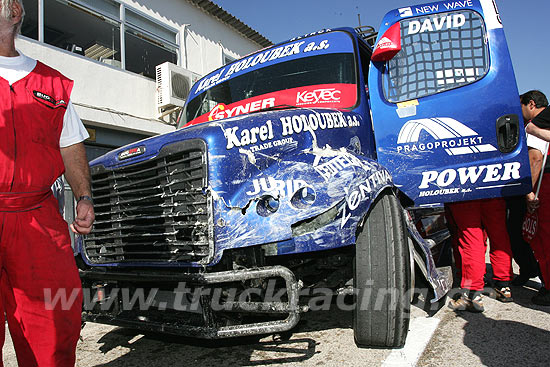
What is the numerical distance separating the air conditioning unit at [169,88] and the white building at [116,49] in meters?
0.28

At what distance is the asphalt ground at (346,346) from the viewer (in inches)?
97.3

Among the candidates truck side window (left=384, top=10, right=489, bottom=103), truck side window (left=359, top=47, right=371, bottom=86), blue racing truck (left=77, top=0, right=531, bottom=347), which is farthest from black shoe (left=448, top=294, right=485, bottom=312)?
truck side window (left=359, top=47, right=371, bottom=86)

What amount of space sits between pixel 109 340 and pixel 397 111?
119 inches

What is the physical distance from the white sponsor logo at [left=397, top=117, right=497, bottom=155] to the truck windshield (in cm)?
52

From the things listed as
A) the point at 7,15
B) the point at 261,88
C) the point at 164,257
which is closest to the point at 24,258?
the point at 164,257

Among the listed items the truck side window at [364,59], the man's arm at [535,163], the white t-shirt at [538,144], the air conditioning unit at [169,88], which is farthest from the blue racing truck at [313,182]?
the air conditioning unit at [169,88]

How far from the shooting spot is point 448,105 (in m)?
3.19

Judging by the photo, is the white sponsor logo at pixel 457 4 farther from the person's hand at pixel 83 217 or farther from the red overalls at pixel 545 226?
the person's hand at pixel 83 217

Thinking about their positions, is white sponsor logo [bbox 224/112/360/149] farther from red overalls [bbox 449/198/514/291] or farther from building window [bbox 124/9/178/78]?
building window [bbox 124/9/178/78]

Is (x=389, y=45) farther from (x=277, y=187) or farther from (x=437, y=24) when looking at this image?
(x=277, y=187)

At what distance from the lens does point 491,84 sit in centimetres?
313

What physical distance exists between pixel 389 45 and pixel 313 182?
5.54 feet

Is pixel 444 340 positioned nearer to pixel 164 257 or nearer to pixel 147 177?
pixel 164 257

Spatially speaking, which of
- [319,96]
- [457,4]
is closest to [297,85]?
[319,96]
